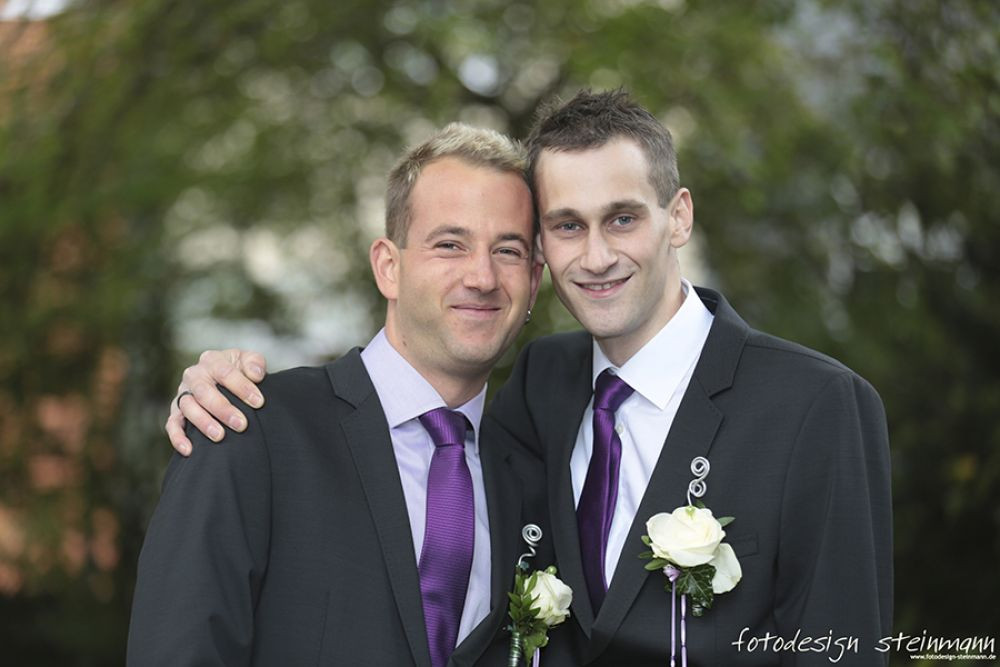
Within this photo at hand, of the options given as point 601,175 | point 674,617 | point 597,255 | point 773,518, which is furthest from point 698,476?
point 601,175

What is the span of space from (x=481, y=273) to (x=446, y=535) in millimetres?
739

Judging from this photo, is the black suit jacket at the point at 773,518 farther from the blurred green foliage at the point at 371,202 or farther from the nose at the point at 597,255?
the blurred green foliage at the point at 371,202

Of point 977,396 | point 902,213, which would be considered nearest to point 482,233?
point 977,396

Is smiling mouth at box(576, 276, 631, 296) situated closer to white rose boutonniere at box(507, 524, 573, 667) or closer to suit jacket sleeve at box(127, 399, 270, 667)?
white rose boutonniere at box(507, 524, 573, 667)

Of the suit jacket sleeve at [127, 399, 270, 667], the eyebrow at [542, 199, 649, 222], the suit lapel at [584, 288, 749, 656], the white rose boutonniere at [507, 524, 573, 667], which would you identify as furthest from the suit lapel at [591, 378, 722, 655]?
the suit jacket sleeve at [127, 399, 270, 667]

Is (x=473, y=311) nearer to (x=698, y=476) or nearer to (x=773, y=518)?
(x=698, y=476)

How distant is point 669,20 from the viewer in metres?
6.64

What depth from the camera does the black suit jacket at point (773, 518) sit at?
9.68 ft

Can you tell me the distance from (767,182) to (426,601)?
454 cm

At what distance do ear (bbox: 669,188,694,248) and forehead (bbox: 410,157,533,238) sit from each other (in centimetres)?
43

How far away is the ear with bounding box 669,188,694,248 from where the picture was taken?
11.5ft

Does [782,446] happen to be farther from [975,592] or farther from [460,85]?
[460,85]

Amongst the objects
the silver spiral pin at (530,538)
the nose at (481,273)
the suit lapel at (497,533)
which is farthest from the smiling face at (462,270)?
the silver spiral pin at (530,538)

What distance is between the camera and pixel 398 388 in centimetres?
336
